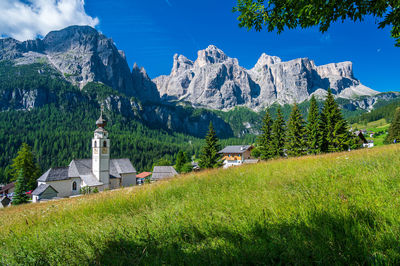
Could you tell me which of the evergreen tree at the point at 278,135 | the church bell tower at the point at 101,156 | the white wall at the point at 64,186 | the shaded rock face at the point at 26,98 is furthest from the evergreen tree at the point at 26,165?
the shaded rock face at the point at 26,98

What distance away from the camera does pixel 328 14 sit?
370 cm

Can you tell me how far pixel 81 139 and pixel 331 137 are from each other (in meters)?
142

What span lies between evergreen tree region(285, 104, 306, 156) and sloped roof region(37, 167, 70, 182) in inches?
1816

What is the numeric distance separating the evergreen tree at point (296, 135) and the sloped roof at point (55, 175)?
1816 inches

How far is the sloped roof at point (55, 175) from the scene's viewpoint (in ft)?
134

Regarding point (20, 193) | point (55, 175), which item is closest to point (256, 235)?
point (55, 175)

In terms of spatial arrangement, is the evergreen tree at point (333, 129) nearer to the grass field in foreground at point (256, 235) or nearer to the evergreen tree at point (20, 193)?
the grass field in foreground at point (256, 235)

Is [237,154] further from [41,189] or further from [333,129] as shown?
[41,189]

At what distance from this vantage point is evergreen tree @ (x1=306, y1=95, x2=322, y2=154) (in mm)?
35281

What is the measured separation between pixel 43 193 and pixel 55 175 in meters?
4.38

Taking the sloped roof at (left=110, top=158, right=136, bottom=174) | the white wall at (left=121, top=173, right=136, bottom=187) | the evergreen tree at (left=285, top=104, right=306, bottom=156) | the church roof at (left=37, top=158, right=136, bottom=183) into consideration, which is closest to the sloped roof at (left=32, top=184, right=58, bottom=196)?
the church roof at (left=37, top=158, right=136, bottom=183)

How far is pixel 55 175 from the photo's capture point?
41906 mm

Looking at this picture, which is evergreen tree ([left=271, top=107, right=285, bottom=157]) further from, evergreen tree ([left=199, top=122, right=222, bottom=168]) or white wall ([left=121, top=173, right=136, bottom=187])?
white wall ([left=121, top=173, right=136, bottom=187])

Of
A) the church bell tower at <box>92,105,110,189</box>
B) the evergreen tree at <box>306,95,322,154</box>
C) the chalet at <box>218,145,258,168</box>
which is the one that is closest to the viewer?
the evergreen tree at <box>306,95,322,154</box>
